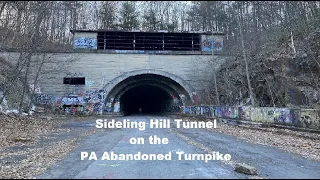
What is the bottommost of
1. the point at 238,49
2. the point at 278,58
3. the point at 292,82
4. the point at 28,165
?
the point at 28,165

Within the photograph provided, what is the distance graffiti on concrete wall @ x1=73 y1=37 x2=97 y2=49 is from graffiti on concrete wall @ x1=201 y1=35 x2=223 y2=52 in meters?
13.1

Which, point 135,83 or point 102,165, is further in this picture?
point 135,83

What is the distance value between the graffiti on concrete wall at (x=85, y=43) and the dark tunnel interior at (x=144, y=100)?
15.3 meters

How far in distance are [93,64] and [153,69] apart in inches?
274

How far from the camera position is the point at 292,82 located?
24.8 meters

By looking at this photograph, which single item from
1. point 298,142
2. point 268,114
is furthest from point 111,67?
point 298,142

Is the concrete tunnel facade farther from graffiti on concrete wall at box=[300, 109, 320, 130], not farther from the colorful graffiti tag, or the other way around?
graffiti on concrete wall at box=[300, 109, 320, 130]

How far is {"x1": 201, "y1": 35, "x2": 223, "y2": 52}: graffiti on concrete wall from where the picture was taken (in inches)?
1592

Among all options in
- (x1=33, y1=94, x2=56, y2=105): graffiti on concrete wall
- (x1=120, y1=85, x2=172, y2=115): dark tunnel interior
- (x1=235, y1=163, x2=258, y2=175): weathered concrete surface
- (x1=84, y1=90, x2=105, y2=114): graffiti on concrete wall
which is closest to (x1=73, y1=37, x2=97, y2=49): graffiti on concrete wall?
(x1=84, y1=90, x2=105, y2=114): graffiti on concrete wall

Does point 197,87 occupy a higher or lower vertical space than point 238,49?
lower

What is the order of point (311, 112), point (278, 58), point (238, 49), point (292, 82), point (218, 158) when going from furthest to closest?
1. point (238, 49)
2. point (278, 58)
3. point (292, 82)
4. point (311, 112)
5. point (218, 158)

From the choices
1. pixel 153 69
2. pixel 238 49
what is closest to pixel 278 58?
pixel 238 49

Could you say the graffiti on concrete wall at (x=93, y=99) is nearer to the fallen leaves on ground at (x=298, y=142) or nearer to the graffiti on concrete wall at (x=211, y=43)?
→ the graffiti on concrete wall at (x=211, y=43)

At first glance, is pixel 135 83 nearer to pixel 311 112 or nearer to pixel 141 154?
pixel 311 112
